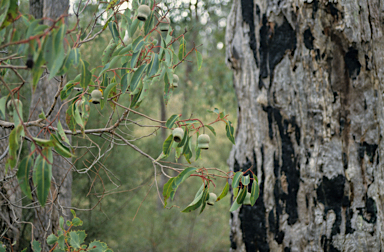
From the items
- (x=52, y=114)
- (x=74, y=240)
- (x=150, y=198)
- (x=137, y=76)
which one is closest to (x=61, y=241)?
(x=74, y=240)

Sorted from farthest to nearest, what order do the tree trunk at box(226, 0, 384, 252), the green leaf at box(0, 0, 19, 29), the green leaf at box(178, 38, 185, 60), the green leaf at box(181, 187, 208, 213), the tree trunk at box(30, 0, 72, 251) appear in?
1. the tree trunk at box(30, 0, 72, 251)
2. the tree trunk at box(226, 0, 384, 252)
3. the green leaf at box(178, 38, 185, 60)
4. the green leaf at box(181, 187, 208, 213)
5. the green leaf at box(0, 0, 19, 29)

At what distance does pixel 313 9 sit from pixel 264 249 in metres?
1.15

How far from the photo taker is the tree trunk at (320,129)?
1.36 m

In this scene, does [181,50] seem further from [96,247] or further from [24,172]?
[96,247]

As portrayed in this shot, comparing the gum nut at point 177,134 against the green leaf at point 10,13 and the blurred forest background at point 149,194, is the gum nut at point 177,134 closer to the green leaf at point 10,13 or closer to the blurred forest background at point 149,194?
the green leaf at point 10,13

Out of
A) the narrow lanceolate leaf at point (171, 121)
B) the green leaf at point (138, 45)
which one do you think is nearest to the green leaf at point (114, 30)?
the green leaf at point (138, 45)

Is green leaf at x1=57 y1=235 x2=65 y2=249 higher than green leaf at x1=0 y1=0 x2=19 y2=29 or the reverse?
the reverse

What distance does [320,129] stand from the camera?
4.62 feet

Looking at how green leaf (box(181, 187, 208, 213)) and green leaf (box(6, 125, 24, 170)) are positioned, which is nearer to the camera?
green leaf (box(6, 125, 24, 170))

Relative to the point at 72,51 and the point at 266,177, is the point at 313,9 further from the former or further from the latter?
the point at 72,51

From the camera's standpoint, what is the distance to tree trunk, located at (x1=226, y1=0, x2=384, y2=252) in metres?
1.36

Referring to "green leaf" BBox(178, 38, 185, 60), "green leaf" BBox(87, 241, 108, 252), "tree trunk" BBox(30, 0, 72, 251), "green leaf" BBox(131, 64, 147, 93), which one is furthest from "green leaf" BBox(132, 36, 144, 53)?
"tree trunk" BBox(30, 0, 72, 251)

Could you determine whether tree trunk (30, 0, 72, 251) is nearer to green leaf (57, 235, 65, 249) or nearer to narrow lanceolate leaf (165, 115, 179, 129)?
green leaf (57, 235, 65, 249)

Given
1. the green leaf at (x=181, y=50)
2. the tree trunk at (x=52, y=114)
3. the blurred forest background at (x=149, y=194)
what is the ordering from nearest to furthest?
1. the green leaf at (x=181, y=50)
2. the tree trunk at (x=52, y=114)
3. the blurred forest background at (x=149, y=194)
